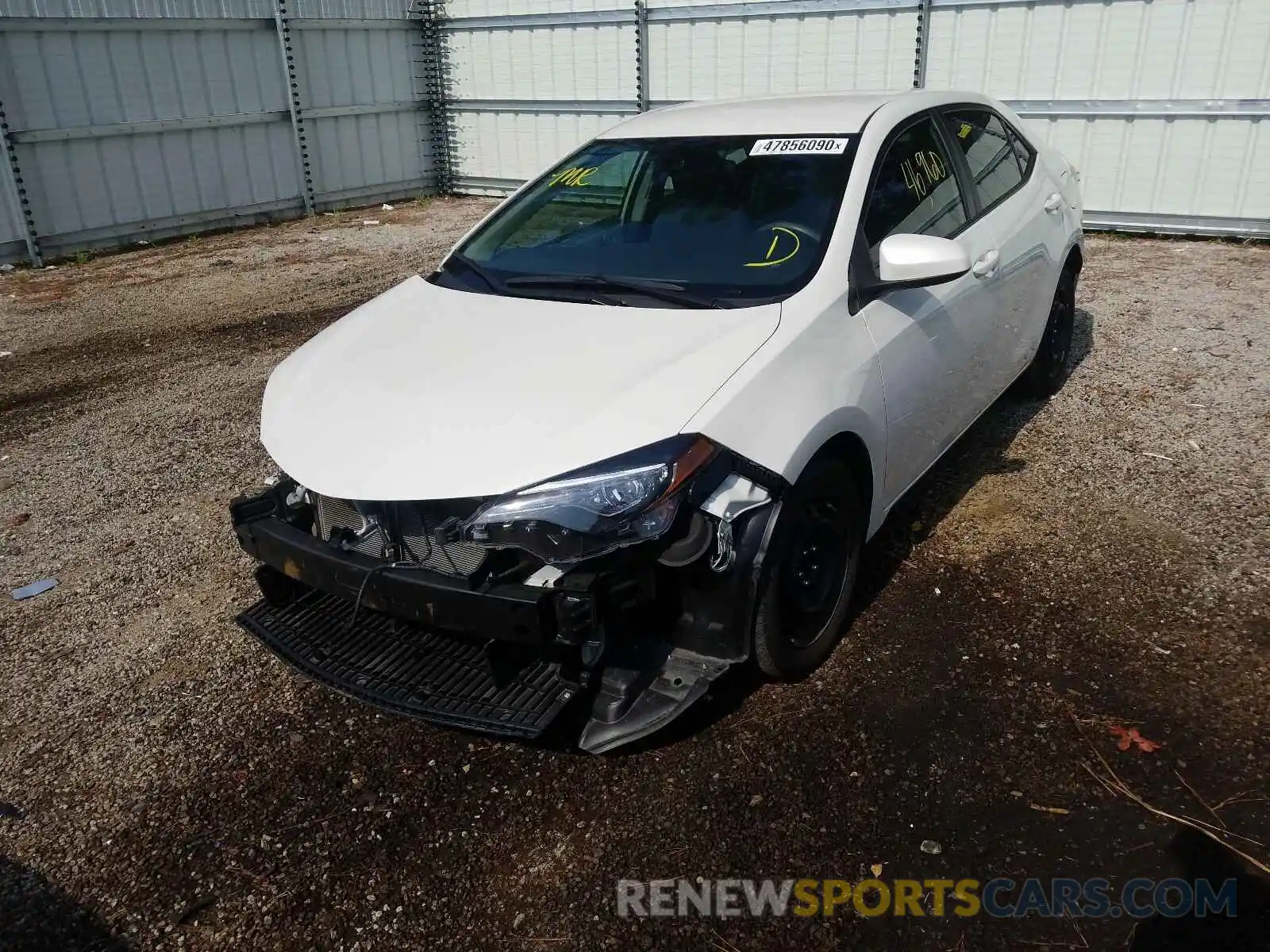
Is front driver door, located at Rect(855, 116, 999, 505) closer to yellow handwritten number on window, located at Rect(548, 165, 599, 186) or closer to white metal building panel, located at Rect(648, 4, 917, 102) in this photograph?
yellow handwritten number on window, located at Rect(548, 165, 599, 186)

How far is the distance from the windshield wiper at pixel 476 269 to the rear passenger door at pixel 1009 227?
2012mm

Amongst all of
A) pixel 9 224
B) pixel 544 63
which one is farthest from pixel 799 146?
pixel 544 63

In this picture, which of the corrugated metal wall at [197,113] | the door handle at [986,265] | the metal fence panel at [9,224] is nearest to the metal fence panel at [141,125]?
the corrugated metal wall at [197,113]

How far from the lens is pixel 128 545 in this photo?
448 centimetres

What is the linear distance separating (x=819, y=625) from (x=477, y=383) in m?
1.36

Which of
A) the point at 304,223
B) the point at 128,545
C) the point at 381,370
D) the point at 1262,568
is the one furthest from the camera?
the point at 304,223

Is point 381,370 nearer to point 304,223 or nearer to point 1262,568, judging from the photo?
point 1262,568

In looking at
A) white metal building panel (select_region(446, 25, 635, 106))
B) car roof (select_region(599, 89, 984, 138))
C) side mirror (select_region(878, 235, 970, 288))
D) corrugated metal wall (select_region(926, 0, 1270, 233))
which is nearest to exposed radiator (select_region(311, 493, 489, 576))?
side mirror (select_region(878, 235, 970, 288))

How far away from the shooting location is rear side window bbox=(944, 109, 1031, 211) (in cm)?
438

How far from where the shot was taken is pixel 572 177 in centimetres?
431

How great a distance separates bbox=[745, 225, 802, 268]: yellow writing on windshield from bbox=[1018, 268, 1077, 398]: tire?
244 cm

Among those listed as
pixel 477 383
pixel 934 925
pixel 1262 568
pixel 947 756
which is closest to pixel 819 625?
pixel 947 756

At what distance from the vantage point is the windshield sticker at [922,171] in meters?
3.81

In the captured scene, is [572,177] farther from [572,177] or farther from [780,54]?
[780,54]
